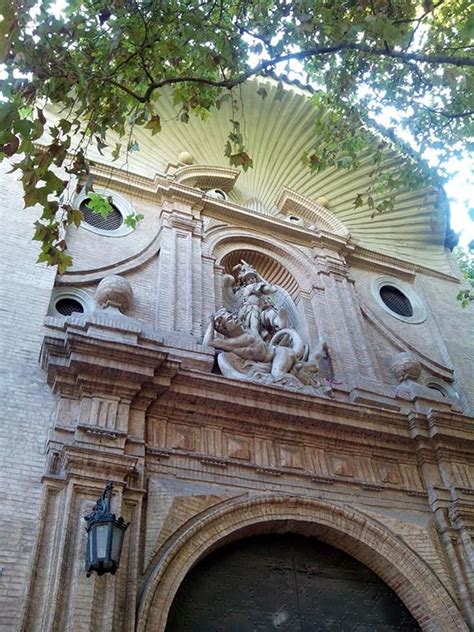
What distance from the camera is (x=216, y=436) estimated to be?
8.09m

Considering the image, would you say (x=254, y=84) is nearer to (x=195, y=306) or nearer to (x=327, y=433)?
(x=195, y=306)

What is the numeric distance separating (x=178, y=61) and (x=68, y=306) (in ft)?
11.7

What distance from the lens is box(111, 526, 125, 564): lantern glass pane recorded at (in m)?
5.90

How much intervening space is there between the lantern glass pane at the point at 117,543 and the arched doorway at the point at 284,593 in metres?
1.31

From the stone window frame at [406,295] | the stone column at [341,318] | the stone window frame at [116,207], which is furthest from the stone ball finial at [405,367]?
the stone window frame at [116,207]

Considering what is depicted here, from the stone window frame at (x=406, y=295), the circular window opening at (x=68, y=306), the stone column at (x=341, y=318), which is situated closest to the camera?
the circular window opening at (x=68, y=306)

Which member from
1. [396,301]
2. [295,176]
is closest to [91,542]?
[396,301]

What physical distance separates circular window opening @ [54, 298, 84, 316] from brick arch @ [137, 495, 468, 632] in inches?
134

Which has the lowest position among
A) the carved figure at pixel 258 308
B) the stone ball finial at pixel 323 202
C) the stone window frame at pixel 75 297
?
the stone window frame at pixel 75 297

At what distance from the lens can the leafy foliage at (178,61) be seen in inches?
240

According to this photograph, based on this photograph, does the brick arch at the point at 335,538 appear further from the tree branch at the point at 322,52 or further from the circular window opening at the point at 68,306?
the tree branch at the point at 322,52

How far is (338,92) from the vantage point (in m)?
8.64

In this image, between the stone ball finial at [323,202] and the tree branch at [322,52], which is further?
the stone ball finial at [323,202]

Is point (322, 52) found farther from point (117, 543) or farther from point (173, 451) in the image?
point (117, 543)
